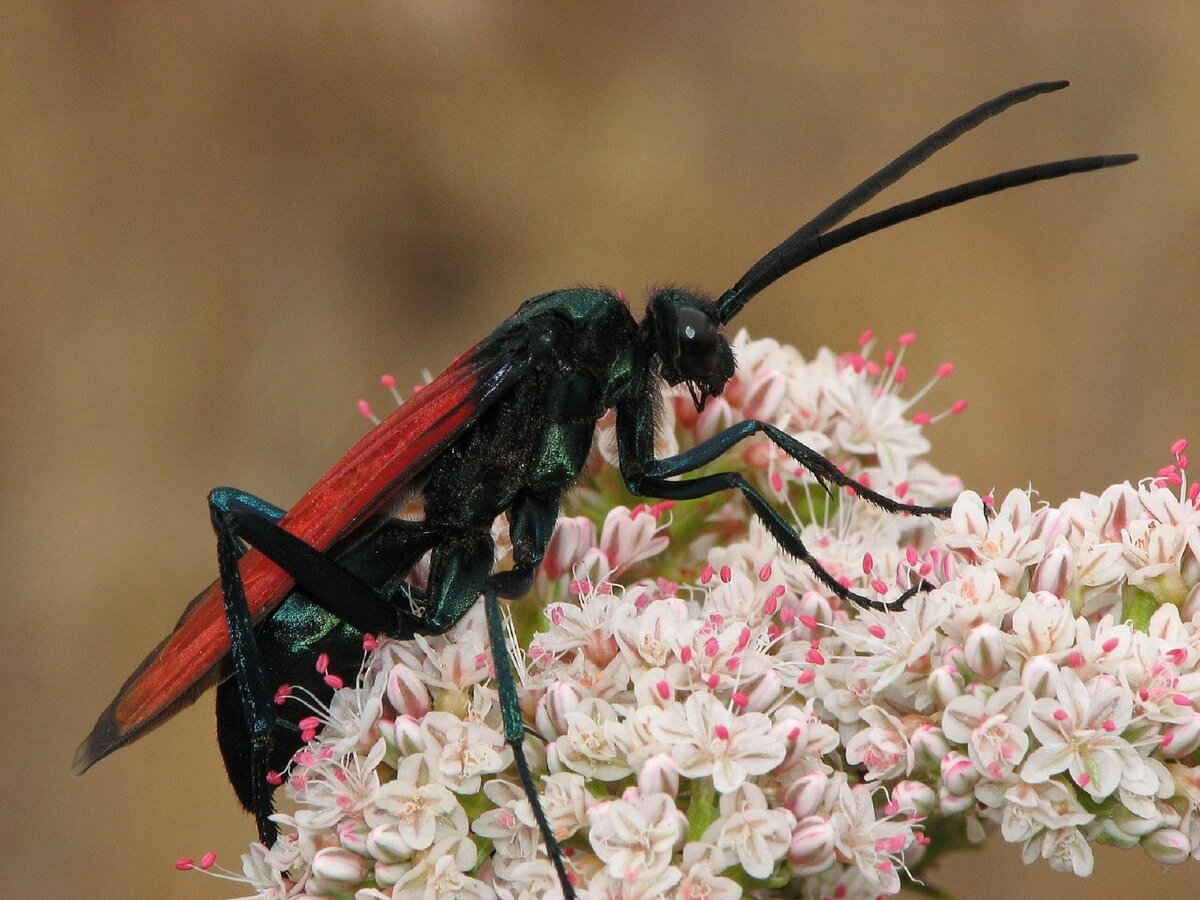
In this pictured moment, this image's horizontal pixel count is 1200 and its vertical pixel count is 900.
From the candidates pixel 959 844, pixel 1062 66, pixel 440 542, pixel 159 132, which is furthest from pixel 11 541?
pixel 1062 66

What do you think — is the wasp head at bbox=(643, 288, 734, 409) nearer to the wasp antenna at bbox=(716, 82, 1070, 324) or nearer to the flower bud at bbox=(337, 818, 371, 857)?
the wasp antenna at bbox=(716, 82, 1070, 324)

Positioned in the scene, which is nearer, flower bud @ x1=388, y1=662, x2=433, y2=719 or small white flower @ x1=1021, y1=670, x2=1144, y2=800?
small white flower @ x1=1021, y1=670, x2=1144, y2=800

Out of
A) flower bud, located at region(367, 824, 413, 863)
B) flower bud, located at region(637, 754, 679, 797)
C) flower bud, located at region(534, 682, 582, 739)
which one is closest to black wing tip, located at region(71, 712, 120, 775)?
flower bud, located at region(367, 824, 413, 863)

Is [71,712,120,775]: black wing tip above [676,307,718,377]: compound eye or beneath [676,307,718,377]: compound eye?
beneath

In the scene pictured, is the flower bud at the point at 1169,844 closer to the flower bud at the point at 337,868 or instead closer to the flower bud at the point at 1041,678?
the flower bud at the point at 1041,678

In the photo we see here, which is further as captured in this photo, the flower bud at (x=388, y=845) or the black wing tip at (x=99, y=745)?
the black wing tip at (x=99, y=745)

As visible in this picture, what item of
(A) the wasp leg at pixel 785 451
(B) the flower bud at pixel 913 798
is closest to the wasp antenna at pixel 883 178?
(A) the wasp leg at pixel 785 451

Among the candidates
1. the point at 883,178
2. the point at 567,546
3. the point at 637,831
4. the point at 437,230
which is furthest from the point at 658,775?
the point at 437,230

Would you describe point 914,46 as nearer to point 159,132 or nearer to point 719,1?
point 719,1
